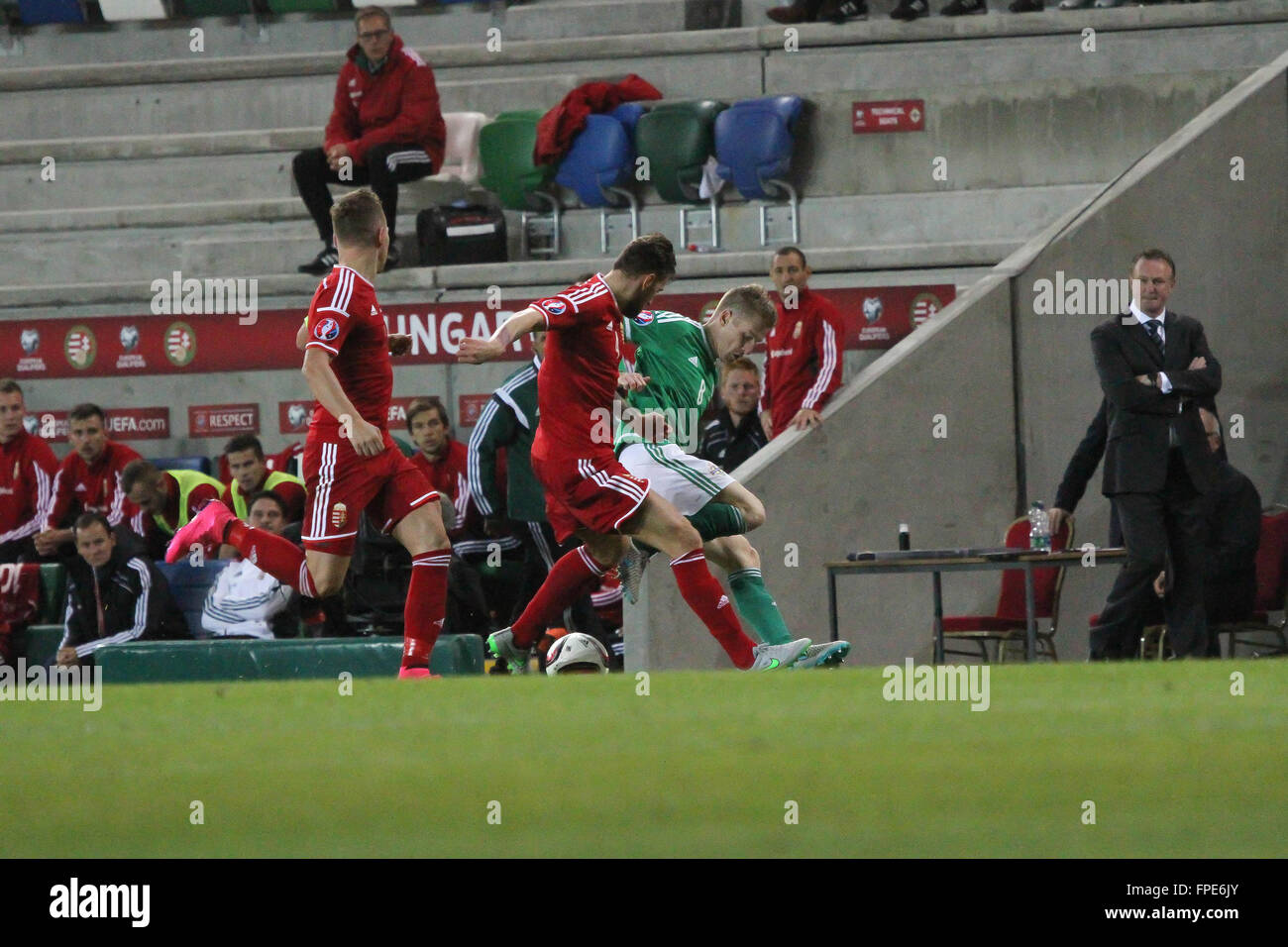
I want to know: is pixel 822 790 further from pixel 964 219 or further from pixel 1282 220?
pixel 964 219

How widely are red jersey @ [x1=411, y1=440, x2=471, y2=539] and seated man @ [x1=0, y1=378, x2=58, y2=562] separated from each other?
109 inches

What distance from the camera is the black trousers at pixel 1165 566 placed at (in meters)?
9.73

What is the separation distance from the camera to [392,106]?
47.1ft

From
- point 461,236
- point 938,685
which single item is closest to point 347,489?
point 938,685

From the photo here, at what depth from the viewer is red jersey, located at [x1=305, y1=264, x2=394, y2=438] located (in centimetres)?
790

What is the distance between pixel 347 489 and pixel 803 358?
13.7ft

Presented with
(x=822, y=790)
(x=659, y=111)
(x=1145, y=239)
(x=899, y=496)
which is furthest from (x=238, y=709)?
(x=659, y=111)

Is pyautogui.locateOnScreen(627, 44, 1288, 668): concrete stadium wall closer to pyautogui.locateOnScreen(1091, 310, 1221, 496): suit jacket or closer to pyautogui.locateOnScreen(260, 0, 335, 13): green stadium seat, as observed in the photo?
pyautogui.locateOnScreen(1091, 310, 1221, 496): suit jacket

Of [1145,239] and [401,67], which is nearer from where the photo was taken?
[1145,239]

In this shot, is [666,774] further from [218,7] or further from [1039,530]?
[218,7]

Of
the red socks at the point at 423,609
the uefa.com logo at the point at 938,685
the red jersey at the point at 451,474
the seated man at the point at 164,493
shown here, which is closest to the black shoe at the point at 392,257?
the seated man at the point at 164,493

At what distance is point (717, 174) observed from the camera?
47.9ft

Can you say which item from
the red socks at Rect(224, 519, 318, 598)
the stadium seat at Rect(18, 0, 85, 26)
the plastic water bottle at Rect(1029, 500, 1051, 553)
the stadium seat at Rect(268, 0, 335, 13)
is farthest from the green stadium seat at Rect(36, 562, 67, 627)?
the stadium seat at Rect(18, 0, 85, 26)
